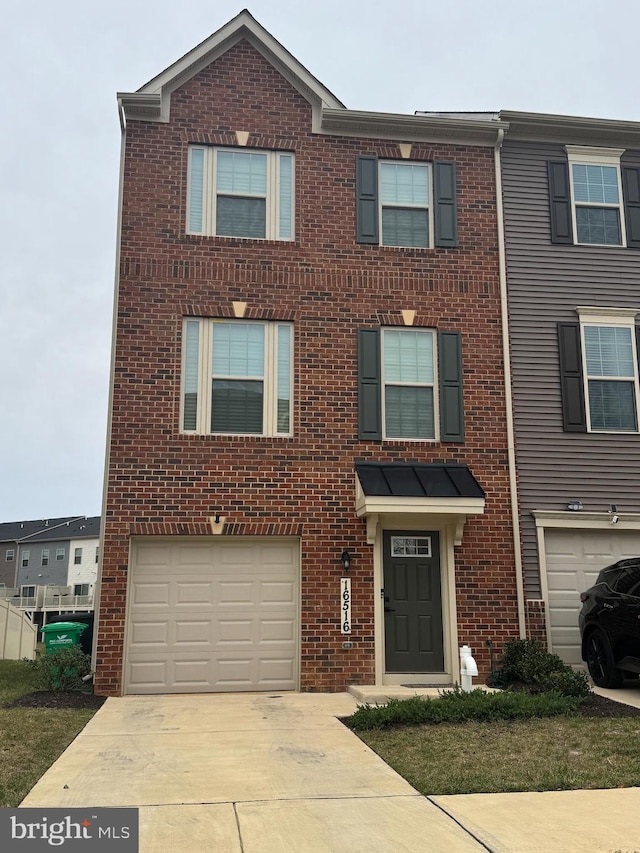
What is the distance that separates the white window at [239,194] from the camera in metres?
13.0

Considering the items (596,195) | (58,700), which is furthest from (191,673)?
(596,195)

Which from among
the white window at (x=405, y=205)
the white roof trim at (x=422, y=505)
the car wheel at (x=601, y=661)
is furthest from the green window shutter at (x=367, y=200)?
the car wheel at (x=601, y=661)

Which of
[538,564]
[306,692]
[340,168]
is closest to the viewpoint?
[306,692]

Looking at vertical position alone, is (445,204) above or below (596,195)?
below

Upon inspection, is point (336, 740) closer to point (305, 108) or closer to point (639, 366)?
point (639, 366)

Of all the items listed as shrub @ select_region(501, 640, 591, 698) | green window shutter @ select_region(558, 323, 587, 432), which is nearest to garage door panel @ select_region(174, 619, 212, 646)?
shrub @ select_region(501, 640, 591, 698)

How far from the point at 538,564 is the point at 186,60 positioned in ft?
31.7

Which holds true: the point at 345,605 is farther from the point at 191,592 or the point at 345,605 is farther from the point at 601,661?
the point at 601,661

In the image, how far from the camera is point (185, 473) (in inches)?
470

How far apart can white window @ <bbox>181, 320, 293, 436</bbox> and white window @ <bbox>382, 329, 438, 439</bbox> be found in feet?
5.07

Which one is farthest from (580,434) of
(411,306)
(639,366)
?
(411,306)

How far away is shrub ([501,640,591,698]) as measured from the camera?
10.1m

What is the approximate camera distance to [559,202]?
13.9 metres

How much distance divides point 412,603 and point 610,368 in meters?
5.09
